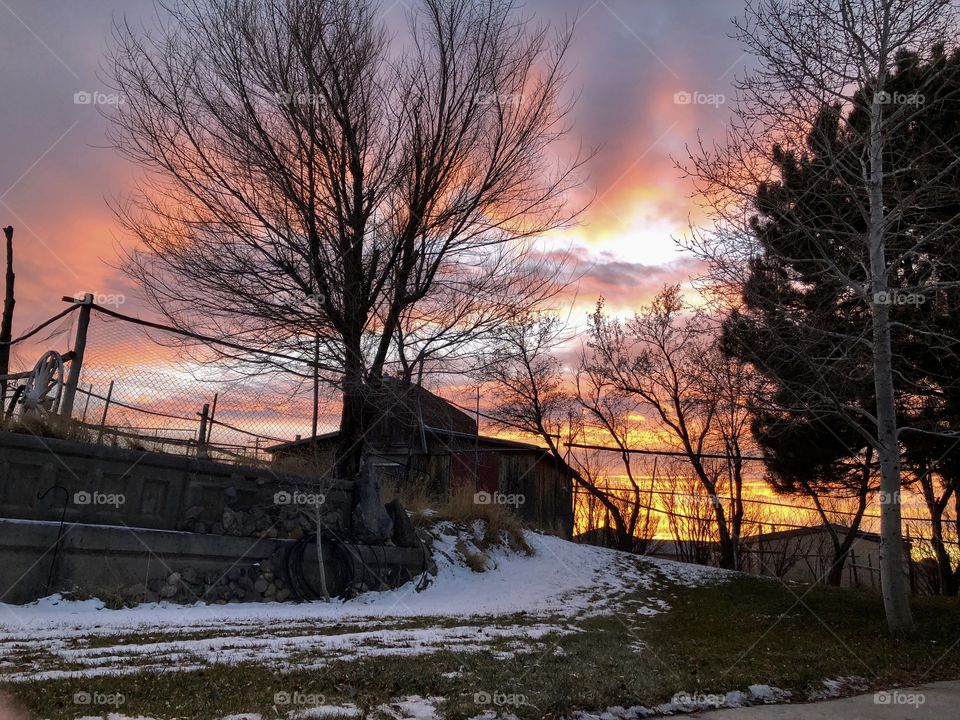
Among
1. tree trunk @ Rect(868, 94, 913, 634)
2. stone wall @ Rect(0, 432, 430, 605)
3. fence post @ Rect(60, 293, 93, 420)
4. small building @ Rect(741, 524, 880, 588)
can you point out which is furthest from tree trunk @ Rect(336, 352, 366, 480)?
small building @ Rect(741, 524, 880, 588)

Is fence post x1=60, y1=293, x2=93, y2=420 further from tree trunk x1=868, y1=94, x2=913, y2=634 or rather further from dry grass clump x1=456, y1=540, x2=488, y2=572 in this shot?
tree trunk x1=868, y1=94, x2=913, y2=634

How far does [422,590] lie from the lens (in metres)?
13.3

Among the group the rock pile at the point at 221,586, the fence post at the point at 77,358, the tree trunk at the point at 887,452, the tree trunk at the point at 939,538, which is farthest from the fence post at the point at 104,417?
the tree trunk at the point at 939,538

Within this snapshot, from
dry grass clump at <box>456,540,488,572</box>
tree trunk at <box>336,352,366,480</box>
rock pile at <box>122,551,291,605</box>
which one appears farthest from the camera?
dry grass clump at <box>456,540,488,572</box>

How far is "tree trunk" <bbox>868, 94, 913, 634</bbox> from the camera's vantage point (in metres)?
9.53

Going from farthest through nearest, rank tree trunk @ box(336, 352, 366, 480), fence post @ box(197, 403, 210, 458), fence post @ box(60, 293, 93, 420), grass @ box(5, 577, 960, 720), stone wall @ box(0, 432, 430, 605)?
1. tree trunk @ box(336, 352, 366, 480)
2. fence post @ box(197, 403, 210, 458)
3. fence post @ box(60, 293, 93, 420)
4. stone wall @ box(0, 432, 430, 605)
5. grass @ box(5, 577, 960, 720)

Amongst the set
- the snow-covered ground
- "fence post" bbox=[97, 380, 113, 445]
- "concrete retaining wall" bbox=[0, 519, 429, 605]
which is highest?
"fence post" bbox=[97, 380, 113, 445]

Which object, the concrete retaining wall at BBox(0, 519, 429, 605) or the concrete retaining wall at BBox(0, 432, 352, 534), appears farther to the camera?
the concrete retaining wall at BBox(0, 432, 352, 534)

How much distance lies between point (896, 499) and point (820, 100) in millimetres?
5820

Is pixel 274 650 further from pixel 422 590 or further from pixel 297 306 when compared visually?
pixel 297 306

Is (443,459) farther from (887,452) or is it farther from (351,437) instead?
(887,452)

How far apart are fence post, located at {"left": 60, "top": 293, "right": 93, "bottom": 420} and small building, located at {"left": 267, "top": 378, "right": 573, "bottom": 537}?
351cm

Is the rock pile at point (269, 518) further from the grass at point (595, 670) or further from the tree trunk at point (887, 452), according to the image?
the tree trunk at point (887, 452)

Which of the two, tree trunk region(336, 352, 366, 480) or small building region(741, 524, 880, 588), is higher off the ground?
tree trunk region(336, 352, 366, 480)
